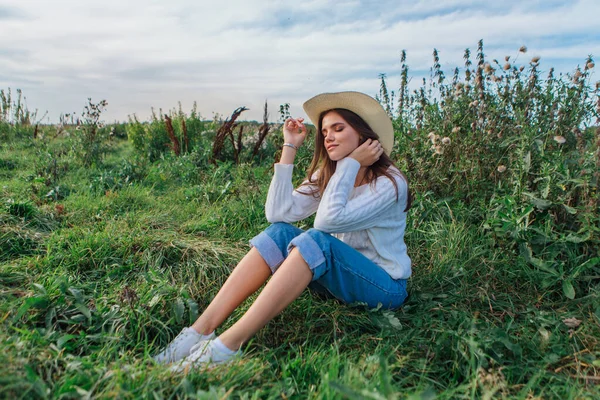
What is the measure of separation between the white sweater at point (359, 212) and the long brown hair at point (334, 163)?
73mm

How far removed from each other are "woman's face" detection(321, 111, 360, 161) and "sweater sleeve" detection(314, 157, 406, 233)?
0.14 m

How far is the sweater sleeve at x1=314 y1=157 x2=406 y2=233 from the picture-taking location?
7.33ft

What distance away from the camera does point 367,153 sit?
243 cm

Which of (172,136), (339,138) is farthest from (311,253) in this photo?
(172,136)

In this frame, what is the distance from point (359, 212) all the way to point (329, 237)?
0.19m

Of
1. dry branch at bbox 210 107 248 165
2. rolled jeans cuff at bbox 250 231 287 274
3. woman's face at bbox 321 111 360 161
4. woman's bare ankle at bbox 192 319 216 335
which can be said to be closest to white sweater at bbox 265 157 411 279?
woman's face at bbox 321 111 360 161

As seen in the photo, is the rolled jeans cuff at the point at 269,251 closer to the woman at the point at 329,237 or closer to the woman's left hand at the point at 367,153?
the woman at the point at 329,237

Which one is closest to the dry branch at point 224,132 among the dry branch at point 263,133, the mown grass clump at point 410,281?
the dry branch at point 263,133

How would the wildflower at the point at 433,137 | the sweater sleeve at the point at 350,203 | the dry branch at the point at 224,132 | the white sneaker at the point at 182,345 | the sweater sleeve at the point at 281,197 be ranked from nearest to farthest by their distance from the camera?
the white sneaker at the point at 182,345 → the sweater sleeve at the point at 350,203 → the sweater sleeve at the point at 281,197 → the wildflower at the point at 433,137 → the dry branch at the point at 224,132

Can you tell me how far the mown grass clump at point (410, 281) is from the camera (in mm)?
1669

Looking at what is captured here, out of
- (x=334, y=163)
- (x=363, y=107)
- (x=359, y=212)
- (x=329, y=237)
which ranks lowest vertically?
(x=329, y=237)

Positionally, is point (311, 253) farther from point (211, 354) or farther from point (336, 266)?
point (211, 354)

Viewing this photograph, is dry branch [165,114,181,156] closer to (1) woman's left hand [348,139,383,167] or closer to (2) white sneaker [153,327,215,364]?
(1) woman's left hand [348,139,383,167]

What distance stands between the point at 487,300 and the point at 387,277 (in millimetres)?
717
